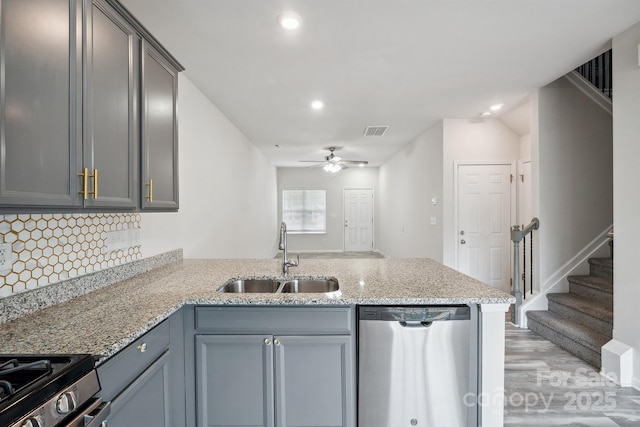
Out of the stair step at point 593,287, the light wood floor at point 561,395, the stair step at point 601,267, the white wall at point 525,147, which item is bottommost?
the light wood floor at point 561,395

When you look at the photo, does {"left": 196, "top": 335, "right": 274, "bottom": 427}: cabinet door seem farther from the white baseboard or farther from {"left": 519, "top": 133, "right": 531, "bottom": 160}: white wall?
{"left": 519, "top": 133, "right": 531, "bottom": 160}: white wall

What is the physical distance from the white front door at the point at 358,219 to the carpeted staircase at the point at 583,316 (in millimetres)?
6509

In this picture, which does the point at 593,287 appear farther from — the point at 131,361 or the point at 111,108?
the point at 111,108

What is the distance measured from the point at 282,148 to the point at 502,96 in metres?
4.31

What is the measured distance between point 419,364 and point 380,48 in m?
2.34

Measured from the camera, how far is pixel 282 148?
23.1 feet

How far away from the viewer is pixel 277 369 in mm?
1717

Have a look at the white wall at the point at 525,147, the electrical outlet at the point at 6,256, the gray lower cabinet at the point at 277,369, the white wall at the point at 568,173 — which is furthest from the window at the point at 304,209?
the electrical outlet at the point at 6,256

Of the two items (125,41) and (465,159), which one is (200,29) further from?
(465,159)

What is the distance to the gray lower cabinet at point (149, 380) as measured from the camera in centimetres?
117

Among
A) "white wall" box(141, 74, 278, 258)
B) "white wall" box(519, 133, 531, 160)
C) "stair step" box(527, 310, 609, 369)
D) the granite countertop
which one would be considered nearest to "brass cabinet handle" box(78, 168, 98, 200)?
the granite countertop

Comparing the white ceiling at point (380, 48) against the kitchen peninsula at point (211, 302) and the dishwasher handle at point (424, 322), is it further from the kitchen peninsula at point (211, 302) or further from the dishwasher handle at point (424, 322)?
the dishwasher handle at point (424, 322)

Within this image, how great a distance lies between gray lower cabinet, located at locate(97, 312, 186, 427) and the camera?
117 centimetres

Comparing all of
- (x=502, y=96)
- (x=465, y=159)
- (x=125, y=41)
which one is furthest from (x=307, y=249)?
(x=125, y=41)
